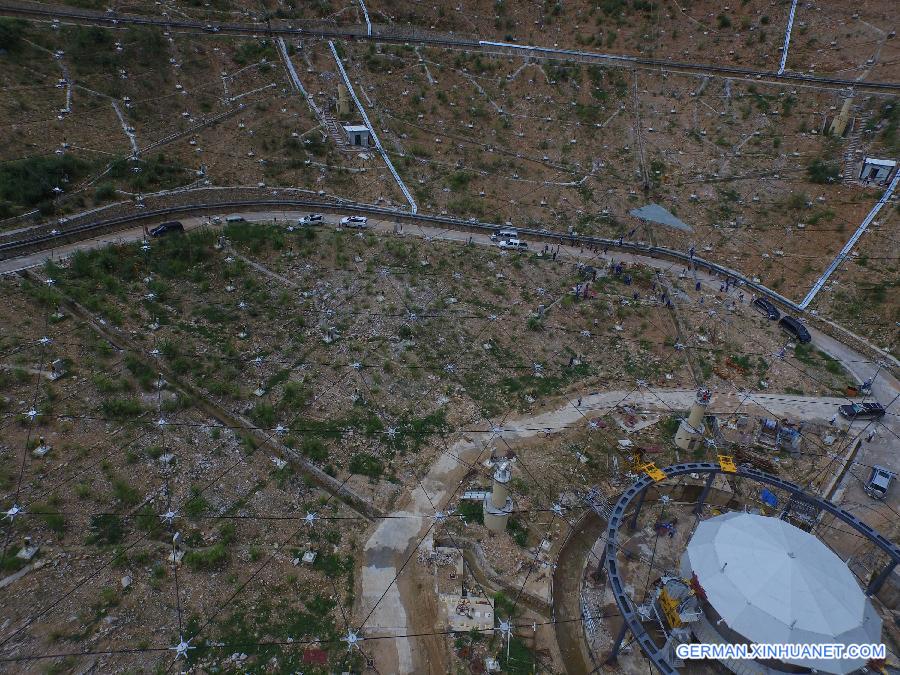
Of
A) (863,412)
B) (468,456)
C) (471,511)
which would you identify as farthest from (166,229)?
(863,412)

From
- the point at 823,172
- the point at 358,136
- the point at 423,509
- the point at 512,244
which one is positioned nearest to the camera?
the point at 423,509

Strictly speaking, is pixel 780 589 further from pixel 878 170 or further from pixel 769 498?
pixel 878 170

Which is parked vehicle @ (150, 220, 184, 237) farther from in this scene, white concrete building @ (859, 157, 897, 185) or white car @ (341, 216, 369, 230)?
white concrete building @ (859, 157, 897, 185)

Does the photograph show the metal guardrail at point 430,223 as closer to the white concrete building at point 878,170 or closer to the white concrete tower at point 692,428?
the white concrete building at point 878,170

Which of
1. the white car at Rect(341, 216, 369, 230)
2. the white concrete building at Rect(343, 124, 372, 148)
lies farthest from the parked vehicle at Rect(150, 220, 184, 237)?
the white concrete building at Rect(343, 124, 372, 148)

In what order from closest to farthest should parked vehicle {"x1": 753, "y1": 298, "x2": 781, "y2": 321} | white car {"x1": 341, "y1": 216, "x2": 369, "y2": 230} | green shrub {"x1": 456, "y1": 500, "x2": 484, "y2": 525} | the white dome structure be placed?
1. the white dome structure
2. green shrub {"x1": 456, "y1": 500, "x2": 484, "y2": 525}
3. parked vehicle {"x1": 753, "y1": 298, "x2": 781, "y2": 321}
4. white car {"x1": 341, "y1": 216, "x2": 369, "y2": 230}
